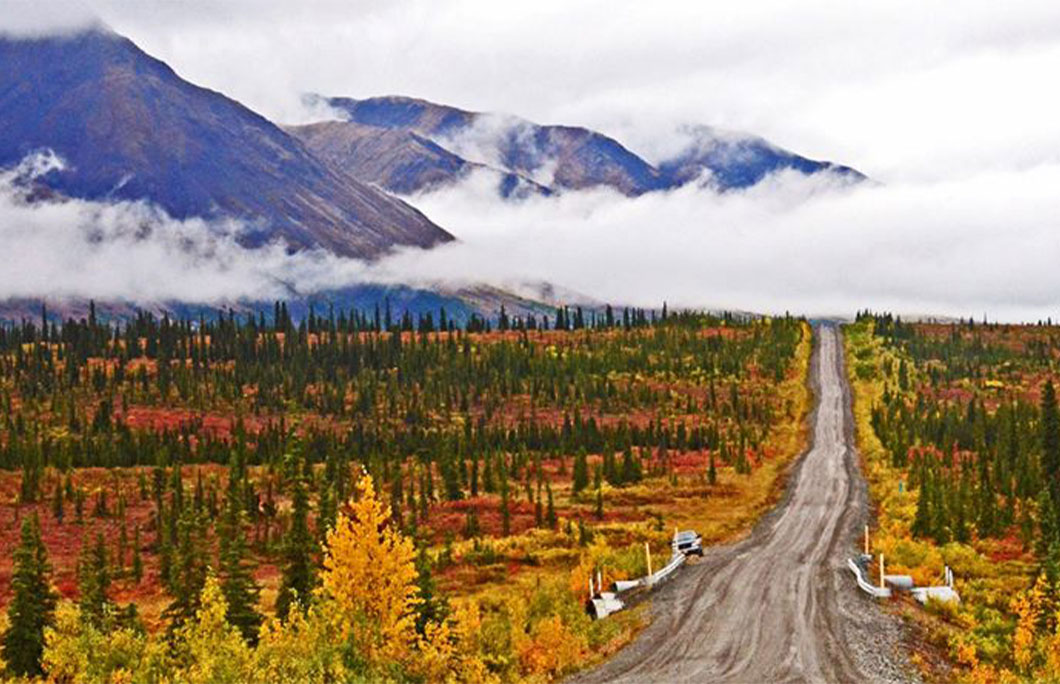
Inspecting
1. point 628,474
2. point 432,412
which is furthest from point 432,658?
point 432,412

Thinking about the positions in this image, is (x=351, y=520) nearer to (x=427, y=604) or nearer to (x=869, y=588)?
(x=427, y=604)

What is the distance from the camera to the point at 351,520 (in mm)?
48719

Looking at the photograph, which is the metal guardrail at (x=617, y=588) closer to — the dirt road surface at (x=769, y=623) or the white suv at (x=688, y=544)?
the dirt road surface at (x=769, y=623)

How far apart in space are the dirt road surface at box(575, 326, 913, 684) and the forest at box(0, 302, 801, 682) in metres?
3.03

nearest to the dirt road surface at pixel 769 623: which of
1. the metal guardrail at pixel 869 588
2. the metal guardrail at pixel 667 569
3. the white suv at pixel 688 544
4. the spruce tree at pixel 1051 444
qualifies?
the metal guardrail at pixel 869 588

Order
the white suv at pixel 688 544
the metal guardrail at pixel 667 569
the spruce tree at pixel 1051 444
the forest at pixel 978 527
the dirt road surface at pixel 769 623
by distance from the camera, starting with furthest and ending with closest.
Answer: the spruce tree at pixel 1051 444 < the white suv at pixel 688 544 < the metal guardrail at pixel 667 569 < the forest at pixel 978 527 < the dirt road surface at pixel 769 623

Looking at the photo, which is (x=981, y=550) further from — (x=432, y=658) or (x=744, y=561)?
(x=432, y=658)

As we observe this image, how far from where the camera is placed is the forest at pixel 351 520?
42312 mm

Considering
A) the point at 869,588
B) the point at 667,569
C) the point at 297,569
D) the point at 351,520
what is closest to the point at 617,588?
the point at 667,569

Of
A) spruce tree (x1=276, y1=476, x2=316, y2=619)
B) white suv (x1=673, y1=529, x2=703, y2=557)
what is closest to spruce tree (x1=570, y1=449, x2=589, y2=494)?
white suv (x1=673, y1=529, x2=703, y2=557)

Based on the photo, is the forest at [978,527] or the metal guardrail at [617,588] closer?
the forest at [978,527]

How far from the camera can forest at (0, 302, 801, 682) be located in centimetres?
Result: 4231

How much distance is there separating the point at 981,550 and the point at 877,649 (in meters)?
35.5

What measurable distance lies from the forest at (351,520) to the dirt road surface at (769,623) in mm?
3031
